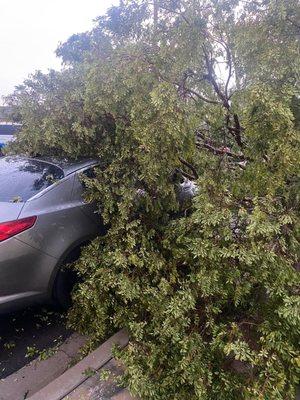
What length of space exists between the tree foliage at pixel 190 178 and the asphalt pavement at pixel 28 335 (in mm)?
319

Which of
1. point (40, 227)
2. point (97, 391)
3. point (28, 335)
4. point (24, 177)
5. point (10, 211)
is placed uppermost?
point (24, 177)

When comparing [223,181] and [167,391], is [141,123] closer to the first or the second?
[223,181]

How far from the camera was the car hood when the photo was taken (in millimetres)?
2803

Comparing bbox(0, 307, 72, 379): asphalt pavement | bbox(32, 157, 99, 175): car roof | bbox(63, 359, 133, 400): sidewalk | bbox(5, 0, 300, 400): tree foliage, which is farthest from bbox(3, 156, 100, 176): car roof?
bbox(63, 359, 133, 400): sidewalk

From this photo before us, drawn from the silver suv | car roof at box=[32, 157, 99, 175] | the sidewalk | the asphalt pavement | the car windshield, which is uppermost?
car roof at box=[32, 157, 99, 175]

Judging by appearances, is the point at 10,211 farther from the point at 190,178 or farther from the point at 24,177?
the point at 190,178

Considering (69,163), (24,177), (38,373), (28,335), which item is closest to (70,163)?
(69,163)

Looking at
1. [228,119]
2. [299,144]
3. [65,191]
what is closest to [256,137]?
[299,144]

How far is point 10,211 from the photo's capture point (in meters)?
2.86

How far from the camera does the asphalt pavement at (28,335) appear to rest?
117 inches

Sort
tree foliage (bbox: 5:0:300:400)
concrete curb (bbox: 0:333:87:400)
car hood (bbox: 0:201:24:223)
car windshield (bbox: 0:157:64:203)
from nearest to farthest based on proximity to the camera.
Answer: tree foliage (bbox: 5:0:300:400), concrete curb (bbox: 0:333:87:400), car hood (bbox: 0:201:24:223), car windshield (bbox: 0:157:64:203)

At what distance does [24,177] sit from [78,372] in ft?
5.92

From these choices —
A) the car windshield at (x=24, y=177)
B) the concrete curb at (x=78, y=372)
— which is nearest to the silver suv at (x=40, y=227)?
the car windshield at (x=24, y=177)

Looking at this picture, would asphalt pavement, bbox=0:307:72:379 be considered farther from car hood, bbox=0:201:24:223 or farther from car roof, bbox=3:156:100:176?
car roof, bbox=3:156:100:176
